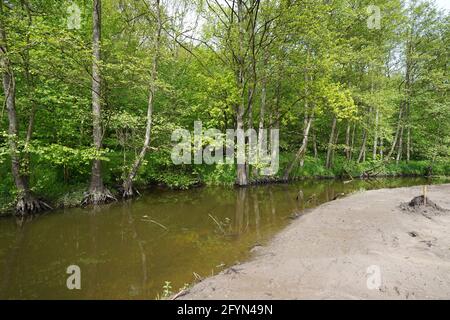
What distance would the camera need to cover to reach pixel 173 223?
9.10 m

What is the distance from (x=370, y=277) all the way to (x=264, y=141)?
14.0 metres

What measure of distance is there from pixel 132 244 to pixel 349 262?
16.4ft

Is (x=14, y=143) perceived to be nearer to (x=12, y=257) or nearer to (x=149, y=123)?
(x=12, y=257)

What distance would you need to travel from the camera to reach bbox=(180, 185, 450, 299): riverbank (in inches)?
163

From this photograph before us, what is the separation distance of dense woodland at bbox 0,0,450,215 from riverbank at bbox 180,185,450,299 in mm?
7418

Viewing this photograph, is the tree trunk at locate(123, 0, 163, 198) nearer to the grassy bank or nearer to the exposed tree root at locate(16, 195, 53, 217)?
the grassy bank

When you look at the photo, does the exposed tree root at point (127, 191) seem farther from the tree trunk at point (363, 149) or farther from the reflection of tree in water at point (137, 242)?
the tree trunk at point (363, 149)

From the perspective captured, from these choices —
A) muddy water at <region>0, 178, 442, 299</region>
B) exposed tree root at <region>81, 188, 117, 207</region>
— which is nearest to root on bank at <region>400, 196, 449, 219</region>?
muddy water at <region>0, 178, 442, 299</region>

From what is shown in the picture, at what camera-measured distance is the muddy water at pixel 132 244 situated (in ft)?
17.3

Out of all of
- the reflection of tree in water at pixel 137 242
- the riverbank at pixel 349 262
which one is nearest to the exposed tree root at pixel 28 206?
the reflection of tree in water at pixel 137 242

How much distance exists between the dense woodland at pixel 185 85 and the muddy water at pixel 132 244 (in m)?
2.07
